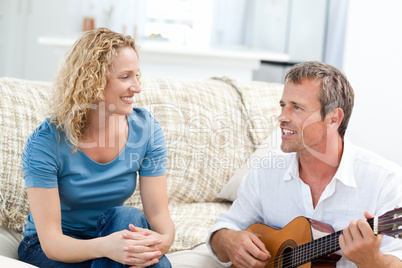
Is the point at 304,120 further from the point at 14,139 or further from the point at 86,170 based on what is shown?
the point at 14,139

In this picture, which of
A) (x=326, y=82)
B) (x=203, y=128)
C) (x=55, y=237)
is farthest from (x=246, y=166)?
(x=55, y=237)

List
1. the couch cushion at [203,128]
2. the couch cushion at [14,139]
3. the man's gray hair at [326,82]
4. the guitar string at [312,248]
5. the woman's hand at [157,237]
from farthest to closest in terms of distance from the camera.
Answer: the couch cushion at [203,128] < the couch cushion at [14,139] < the man's gray hair at [326,82] < the woman's hand at [157,237] < the guitar string at [312,248]

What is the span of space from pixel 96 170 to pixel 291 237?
0.62m

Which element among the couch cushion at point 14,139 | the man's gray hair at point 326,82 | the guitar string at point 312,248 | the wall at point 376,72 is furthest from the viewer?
the wall at point 376,72

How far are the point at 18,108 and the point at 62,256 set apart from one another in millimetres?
740

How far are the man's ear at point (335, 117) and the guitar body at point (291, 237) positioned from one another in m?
0.31

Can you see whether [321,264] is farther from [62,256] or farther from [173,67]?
[173,67]


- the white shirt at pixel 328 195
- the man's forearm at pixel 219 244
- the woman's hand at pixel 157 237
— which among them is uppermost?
the white shirt at pixel 328 195

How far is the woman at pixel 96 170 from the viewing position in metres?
1.50

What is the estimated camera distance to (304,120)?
162 centimetres

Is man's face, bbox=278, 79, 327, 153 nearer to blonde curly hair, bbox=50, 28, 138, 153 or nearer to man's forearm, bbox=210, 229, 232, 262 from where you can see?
man's forearm, bbox=210, 229, 232, 262

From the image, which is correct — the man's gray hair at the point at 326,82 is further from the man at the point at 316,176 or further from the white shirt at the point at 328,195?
the white shirt at the point at 328,195

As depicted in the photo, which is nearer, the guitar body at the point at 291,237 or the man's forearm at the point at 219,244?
the guitar body at the point at 291,237

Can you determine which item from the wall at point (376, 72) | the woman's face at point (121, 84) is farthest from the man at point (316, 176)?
the wall at point (376, 72)
